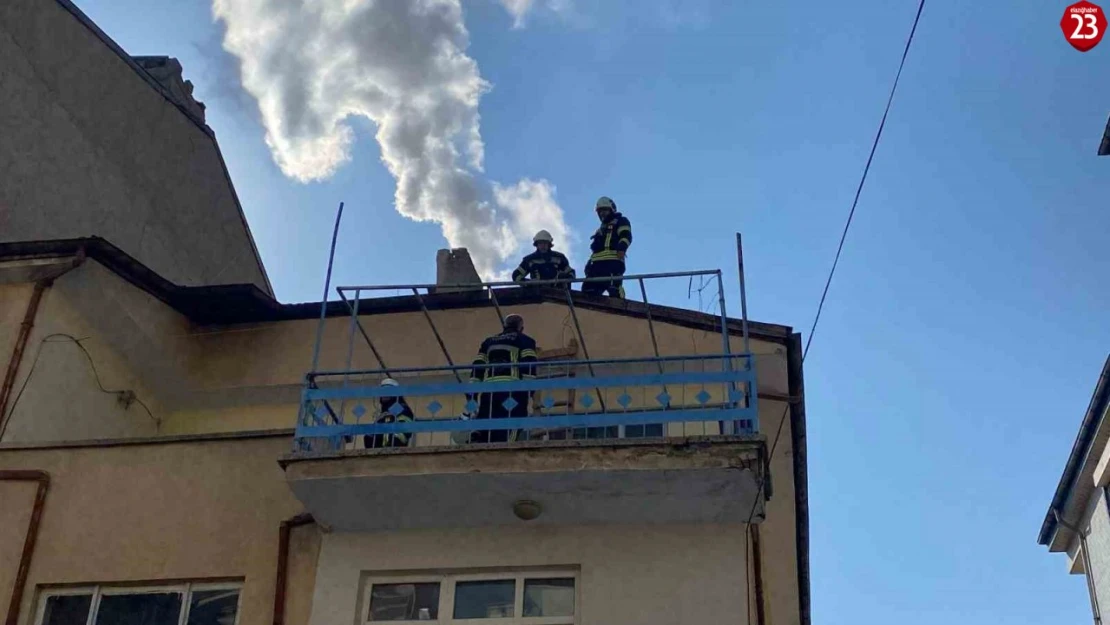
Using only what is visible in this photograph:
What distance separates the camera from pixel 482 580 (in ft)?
32.5

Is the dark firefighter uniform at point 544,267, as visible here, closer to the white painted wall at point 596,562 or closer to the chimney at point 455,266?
the chimney at point 455,266

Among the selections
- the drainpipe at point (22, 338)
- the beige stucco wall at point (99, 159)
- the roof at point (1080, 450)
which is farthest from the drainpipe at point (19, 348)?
the roof at point (1080, 450)

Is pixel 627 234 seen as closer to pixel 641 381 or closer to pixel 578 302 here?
pixel 578 302

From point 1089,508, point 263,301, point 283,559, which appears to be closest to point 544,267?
point 263,301

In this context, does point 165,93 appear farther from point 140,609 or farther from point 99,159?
point 140,609

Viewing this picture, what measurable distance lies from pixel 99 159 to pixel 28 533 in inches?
309

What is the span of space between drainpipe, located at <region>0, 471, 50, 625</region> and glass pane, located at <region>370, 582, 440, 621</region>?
10.0ft

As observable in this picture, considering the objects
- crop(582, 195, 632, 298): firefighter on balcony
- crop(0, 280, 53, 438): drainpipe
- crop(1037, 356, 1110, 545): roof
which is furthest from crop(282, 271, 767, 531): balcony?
crop(1037, 356, 1110, 545): roof

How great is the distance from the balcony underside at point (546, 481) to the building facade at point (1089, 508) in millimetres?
7082

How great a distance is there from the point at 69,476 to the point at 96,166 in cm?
723

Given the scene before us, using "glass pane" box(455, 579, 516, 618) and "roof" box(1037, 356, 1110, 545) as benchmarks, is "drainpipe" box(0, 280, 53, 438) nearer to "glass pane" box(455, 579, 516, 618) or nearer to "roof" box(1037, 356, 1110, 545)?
"glass pane" box(455, 579, 516, 618)

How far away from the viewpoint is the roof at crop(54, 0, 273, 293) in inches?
683

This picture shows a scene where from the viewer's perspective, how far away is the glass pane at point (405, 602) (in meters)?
9.81

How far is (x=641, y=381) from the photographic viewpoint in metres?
9.71
